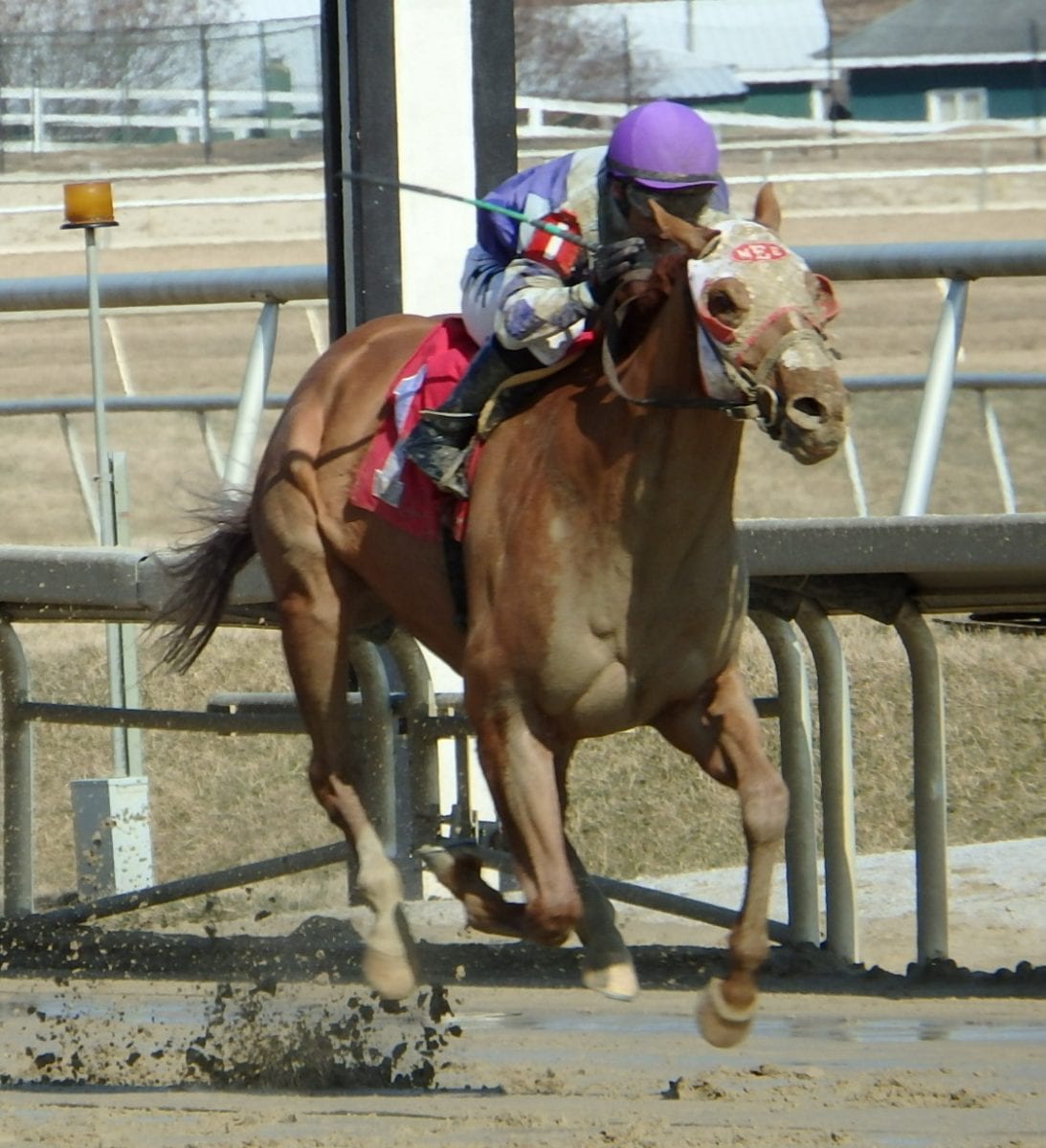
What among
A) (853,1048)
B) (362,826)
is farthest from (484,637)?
(853,1048)

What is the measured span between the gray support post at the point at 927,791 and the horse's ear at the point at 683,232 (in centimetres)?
252

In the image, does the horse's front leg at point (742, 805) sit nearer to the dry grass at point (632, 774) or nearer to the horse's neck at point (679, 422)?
the horse's neck at point (679, 422)

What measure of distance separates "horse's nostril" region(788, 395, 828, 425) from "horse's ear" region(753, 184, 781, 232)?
1.70 feet

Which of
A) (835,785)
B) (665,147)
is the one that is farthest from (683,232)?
(835,785)

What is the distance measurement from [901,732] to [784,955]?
3604 mm

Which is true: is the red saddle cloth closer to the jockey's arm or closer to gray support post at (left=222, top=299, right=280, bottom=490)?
the jockey's arm

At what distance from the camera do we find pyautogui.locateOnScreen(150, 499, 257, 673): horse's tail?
5656 millimetres

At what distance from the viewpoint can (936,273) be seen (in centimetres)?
617

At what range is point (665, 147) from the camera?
419 cm

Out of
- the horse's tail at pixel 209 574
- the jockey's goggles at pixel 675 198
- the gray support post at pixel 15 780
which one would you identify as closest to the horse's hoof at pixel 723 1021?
the jockey's goggles at pixel 675 198

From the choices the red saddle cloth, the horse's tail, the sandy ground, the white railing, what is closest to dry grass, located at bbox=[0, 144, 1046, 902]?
the horse's tail

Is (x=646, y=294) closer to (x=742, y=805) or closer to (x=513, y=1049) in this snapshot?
(x=742, y=805)

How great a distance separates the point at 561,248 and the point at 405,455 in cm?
58

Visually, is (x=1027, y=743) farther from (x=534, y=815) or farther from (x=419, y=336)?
(x=534, y=815)
